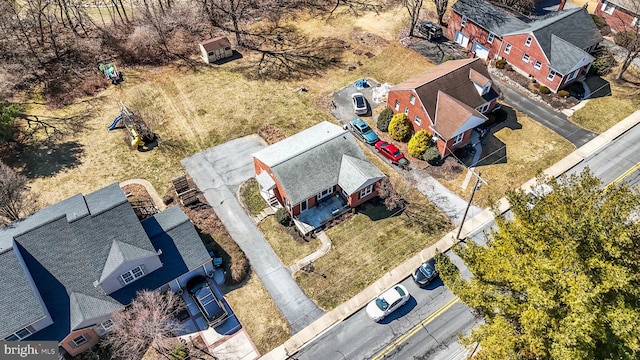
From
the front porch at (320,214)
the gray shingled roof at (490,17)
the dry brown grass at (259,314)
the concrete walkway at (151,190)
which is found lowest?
the dry brown grass at (259,314)

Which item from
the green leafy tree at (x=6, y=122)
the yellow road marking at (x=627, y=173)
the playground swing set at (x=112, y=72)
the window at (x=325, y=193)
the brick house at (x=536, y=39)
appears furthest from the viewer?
the playground swing set at (x=112, y=72)

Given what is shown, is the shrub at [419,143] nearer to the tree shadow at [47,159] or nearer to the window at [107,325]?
the window at [107,325]

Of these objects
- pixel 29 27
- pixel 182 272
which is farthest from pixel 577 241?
pixel 29 27

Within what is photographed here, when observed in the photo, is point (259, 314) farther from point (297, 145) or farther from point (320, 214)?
point (297, 145)

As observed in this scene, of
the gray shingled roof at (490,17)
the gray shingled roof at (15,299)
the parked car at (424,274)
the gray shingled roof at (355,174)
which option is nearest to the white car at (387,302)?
the parked car at (424,274)

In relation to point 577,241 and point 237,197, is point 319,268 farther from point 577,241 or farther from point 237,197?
point 577,241

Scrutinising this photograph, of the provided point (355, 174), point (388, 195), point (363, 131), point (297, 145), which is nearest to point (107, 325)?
point (297, 145)
